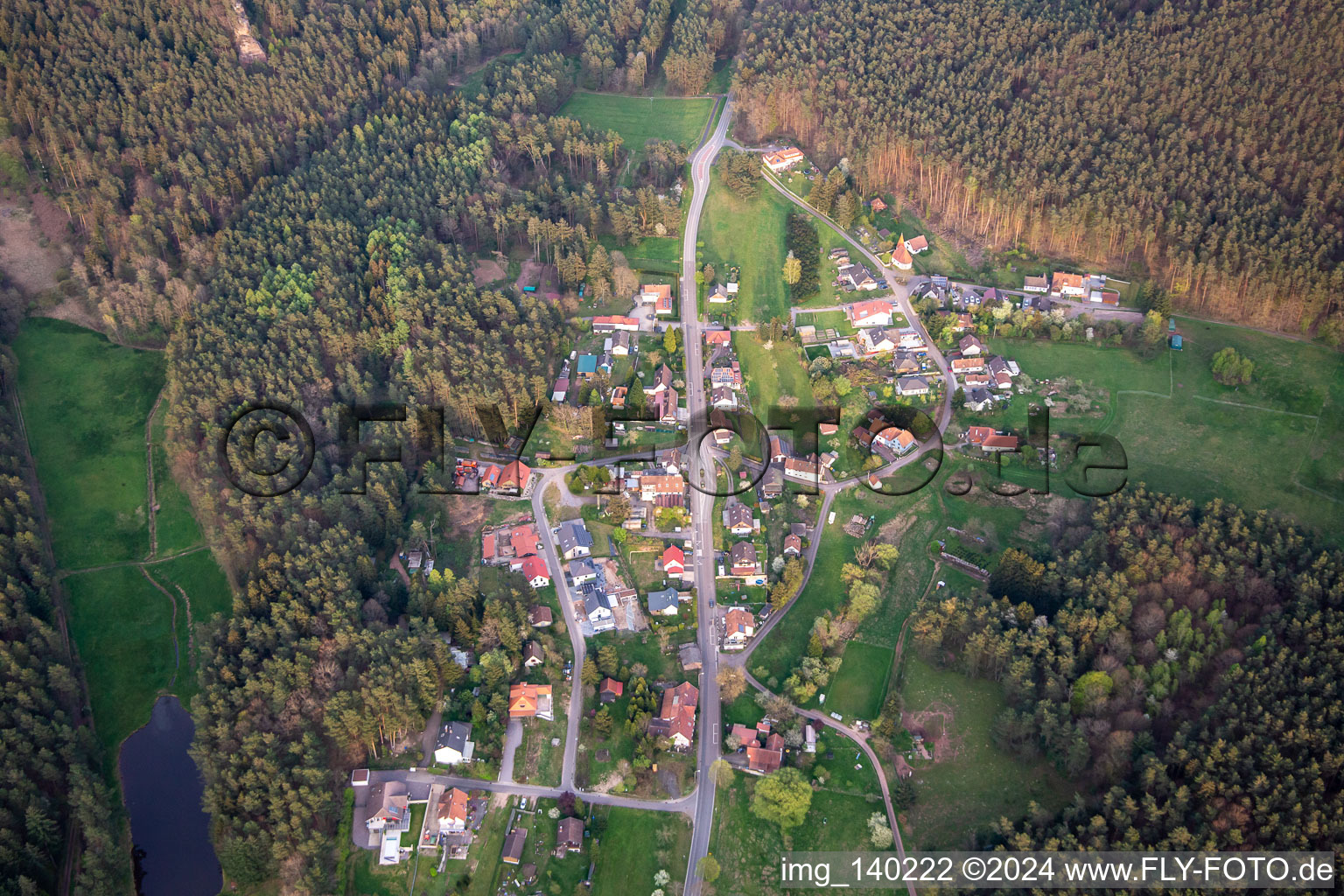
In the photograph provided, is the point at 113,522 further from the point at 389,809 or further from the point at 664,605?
the point at 664,605

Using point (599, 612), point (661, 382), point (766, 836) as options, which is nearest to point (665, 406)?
point (661, 382)

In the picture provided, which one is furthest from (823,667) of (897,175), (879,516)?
A: (897,175)

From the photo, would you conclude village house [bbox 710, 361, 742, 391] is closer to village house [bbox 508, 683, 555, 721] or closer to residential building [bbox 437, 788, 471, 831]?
village house [bbox 508, 683, 555, 721]

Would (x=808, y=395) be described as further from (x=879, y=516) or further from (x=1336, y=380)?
(x=1336, y=380)

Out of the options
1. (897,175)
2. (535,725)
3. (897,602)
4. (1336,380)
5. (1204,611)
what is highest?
(897,175)

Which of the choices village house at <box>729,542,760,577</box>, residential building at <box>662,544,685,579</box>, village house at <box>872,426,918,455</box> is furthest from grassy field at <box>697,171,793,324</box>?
residential building at <box>662,544,685,579</box>

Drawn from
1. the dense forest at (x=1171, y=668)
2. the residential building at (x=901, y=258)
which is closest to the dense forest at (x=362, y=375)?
the residential building at (x=901, y=258)

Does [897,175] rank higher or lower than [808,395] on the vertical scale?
higher
